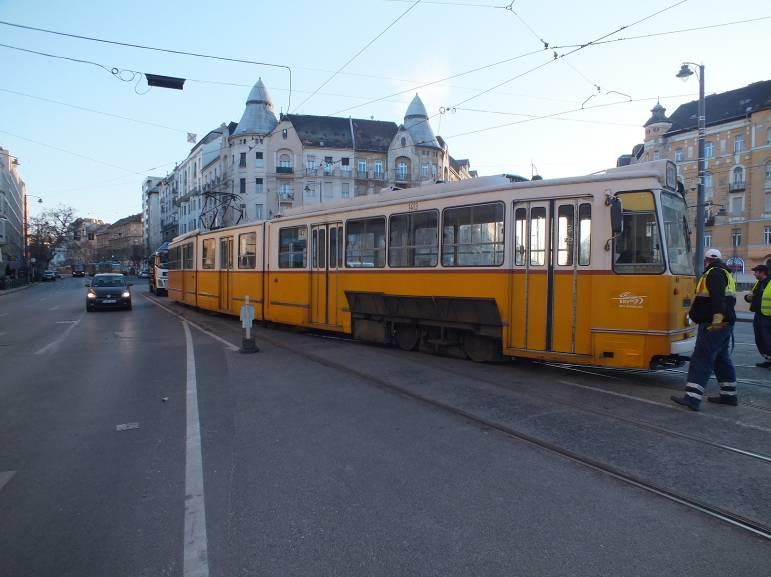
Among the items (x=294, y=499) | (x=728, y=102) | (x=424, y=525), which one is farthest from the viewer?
(x=728, y=102)

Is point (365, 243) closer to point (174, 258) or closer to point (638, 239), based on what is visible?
point (638, 239)

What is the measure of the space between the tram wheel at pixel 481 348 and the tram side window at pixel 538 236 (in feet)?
5.51

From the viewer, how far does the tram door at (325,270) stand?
39.1 ft

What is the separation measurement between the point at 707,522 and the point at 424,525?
195cm

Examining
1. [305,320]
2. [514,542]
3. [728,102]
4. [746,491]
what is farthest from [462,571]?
[728,102]

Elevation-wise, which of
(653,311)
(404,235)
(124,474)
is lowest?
(124,474)

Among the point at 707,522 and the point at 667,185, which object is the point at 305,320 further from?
the point at 707,522

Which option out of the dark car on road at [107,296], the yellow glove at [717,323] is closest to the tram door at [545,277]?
the yellow glove at [717,323]

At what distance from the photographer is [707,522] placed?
3555mm

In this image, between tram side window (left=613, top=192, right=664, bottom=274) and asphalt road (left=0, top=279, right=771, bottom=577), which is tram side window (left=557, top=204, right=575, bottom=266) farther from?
asphalt road (left=0, top=279, right=771, bottom=577)

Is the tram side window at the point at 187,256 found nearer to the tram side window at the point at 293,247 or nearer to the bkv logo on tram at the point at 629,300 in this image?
the tram side window at the point at 293,247

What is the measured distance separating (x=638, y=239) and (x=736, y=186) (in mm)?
53338

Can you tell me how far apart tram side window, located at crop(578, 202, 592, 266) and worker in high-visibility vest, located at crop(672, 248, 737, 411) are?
1.58 metres

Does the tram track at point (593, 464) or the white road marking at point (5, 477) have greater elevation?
the tram track at point (593, 464)
